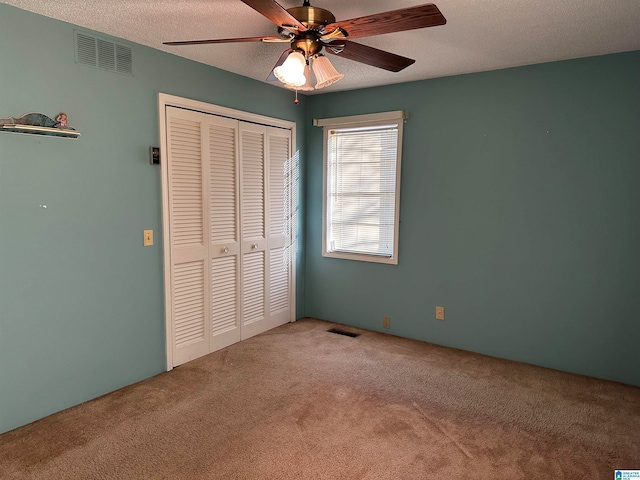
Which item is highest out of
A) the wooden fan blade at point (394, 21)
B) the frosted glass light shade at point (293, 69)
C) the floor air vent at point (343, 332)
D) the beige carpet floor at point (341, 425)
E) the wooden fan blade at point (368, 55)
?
the wooden fan blade at point (368, 55)

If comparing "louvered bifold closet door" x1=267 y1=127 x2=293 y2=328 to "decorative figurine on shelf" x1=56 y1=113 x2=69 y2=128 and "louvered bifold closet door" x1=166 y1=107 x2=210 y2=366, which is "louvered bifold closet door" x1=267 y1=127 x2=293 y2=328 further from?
"decorative figurine on shelf" x1=56 y1=113 x2=69 y2=128

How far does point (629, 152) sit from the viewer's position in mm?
2939

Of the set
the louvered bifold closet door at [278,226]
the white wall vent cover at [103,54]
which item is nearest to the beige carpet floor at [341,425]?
the louvered bifold closet door at [278,226]

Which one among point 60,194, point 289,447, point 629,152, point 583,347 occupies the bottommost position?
point 289,447

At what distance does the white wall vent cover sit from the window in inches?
79.0

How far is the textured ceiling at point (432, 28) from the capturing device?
2.22 meters

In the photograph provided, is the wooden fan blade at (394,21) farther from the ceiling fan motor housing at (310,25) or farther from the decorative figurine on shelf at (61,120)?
the decorative figurine on shelf at (61,120)

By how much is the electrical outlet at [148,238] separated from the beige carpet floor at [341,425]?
40.3 inches

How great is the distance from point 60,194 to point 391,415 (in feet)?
8.20

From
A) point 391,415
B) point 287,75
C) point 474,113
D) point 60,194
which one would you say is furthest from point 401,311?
point 60,194

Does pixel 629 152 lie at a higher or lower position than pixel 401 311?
higher

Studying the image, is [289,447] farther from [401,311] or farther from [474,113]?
[474,113]

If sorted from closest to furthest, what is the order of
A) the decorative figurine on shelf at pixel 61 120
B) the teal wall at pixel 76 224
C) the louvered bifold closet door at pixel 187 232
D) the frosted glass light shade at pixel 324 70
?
the frosted glass light shade at pixel 324 70 < the teal wall at pixel 76 224 < the decorative figurine on shelf at pixel 61 120 < the louvered bifold closet door at pixel 187 232

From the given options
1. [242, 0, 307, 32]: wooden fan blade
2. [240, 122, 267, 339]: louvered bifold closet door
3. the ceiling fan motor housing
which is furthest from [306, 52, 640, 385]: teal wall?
[242, 0, 307, 32]: wooden fan blade
